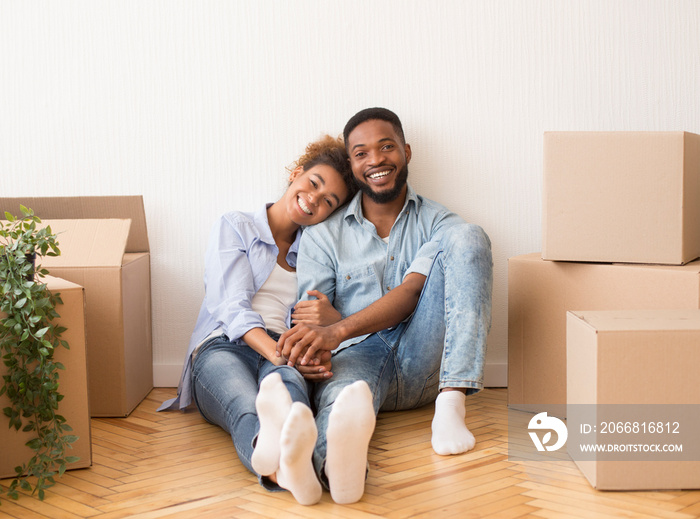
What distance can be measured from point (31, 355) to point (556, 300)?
3.85ft

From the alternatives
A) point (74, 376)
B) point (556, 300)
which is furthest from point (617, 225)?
point (74, 376)

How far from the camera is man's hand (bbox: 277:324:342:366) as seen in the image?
4.78 ft

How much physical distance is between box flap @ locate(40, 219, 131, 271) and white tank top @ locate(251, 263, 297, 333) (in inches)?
14.6

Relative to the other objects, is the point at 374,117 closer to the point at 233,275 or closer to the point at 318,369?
the point at 233,275

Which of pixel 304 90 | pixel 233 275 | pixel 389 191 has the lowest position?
pixel 233 275

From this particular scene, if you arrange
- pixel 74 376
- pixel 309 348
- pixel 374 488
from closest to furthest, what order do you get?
1. pixel 374 488
2. pixel 74 376
3. pixel 309 348

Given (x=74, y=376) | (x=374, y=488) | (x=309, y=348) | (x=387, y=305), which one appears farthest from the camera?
(x=387, y=305)

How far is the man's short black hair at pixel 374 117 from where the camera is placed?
1765 mm

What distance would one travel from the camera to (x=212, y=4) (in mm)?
1882

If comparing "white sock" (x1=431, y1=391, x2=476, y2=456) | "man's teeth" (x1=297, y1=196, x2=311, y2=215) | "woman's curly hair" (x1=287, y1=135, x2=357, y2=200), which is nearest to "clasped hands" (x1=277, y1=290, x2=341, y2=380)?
"white sock" (x1=431, y1=391, x2=476, y2=456)

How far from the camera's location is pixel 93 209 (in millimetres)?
1897

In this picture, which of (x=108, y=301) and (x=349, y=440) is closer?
(x=349, y=440)

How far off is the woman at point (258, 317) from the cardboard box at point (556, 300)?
497mm

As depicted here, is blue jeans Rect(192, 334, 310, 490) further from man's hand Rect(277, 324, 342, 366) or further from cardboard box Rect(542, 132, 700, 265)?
cardboard box Rect(542, 132, 700, 265)
